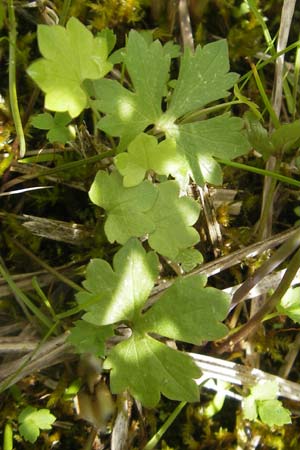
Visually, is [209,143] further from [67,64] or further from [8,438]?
[8,438]

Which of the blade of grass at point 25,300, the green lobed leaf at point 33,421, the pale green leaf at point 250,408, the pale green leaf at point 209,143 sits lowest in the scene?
the green lobed leaf at point 33,421

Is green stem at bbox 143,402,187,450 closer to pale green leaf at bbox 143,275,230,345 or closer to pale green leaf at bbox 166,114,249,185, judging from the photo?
pale green leaf at bbox 143,275,230,345

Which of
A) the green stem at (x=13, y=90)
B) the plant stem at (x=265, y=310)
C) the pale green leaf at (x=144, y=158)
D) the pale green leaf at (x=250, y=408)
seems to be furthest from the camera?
the pale green leaf at (x=250, y=408)

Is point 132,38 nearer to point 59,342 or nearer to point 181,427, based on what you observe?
point 59,342

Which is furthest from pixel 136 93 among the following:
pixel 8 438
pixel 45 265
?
pixel 8 438

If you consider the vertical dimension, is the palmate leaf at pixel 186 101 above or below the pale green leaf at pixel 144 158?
above

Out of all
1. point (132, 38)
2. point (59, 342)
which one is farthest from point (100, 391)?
point (132, 38)

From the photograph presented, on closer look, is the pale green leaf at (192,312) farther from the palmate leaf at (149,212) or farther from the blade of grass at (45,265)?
the blade of grass at (45,265)

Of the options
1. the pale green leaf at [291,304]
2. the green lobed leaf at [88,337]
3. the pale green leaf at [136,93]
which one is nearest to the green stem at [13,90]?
the pale green leaf at [136,93]
